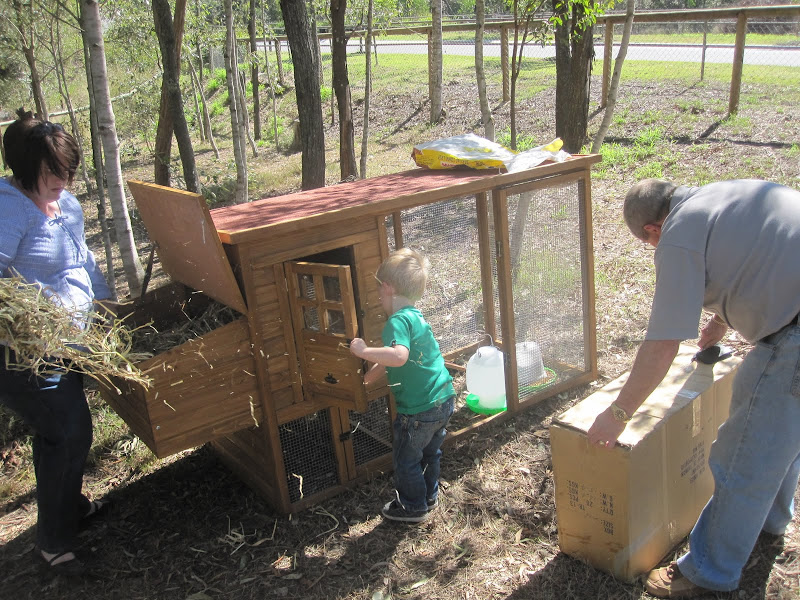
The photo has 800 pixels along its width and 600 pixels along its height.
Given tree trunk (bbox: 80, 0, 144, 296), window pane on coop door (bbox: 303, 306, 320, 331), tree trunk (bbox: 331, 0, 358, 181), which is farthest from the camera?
tree trunk (bbox: 331, 0, 358, 181)

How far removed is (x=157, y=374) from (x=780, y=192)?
245 cm

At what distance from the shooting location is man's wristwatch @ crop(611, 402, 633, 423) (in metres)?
2.57

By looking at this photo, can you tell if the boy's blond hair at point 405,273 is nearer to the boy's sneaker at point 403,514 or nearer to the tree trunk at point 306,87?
the boy's sneaker at point 403,514

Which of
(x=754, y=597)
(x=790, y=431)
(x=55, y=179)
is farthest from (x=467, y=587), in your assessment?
(x=55, y=179)

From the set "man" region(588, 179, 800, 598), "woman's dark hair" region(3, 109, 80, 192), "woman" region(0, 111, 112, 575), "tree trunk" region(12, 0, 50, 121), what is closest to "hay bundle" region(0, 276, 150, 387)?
"woman" region(0, 111, 112, 575)

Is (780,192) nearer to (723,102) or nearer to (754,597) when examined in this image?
(754,597)

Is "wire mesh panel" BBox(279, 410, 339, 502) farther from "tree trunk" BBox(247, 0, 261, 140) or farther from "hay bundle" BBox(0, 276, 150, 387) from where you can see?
"tree trunk" BBox(247, 0, 261, 140)

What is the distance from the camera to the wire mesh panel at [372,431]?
3771 mm

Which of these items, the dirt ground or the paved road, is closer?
the dirt ground

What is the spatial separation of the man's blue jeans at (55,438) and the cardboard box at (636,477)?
2014 millimetres

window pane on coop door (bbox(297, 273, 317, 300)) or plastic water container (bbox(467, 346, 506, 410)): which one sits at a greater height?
window pane on coop door (bbox(297, 273, 317, 300))

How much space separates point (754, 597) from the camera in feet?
9.09

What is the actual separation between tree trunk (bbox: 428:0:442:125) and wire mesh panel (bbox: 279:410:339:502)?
10242 mm

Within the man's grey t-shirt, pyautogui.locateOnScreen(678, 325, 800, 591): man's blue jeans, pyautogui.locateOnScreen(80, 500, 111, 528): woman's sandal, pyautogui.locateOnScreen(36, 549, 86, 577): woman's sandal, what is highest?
the man's grey t-shirt
